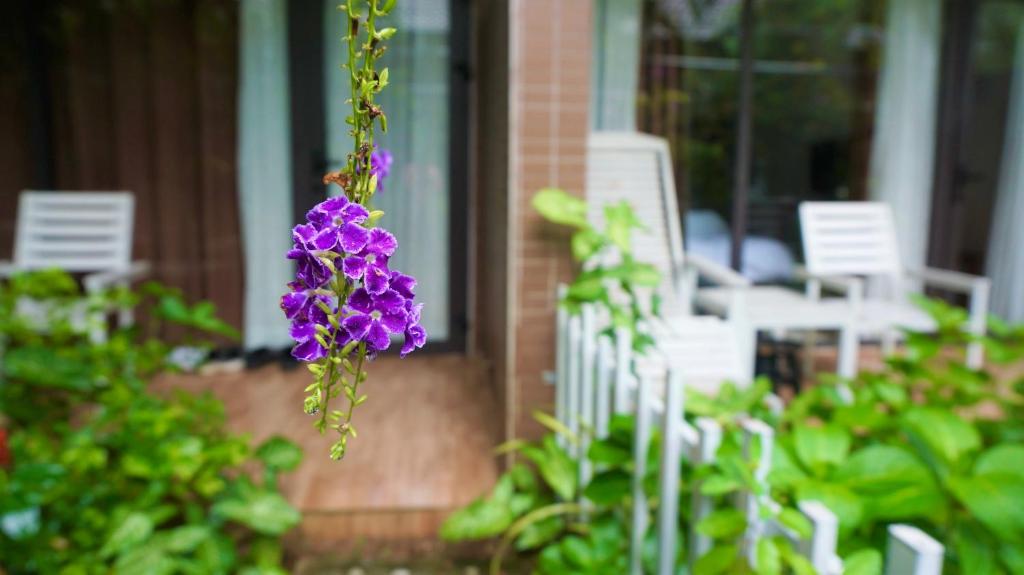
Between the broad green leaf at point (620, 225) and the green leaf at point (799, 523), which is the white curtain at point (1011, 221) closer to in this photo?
the broad green leaf at point (620, 225)

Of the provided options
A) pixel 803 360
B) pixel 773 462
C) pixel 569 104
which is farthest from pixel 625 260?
pixel 803 360

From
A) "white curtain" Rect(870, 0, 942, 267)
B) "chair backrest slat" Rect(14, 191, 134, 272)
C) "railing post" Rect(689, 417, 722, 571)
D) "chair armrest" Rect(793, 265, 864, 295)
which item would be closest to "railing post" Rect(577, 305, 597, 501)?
"railing post" Rect(689, 417, 722, 571)

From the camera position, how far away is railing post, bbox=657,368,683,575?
133 centimetres

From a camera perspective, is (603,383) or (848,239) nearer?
(603,383)

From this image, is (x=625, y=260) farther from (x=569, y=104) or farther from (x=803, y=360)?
(x=803, y=360)

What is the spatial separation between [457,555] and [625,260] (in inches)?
37.1

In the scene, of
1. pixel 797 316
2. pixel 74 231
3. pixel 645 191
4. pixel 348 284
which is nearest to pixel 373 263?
pixel 348 284

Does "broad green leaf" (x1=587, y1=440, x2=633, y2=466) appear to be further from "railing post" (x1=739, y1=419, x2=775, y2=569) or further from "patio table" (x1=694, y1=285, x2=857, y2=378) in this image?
"patio table" (x1=694, y1=285, x2=857, y2=378)

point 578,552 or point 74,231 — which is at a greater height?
point 74,231

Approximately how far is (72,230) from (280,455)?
7.18 ft

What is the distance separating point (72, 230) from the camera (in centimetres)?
335

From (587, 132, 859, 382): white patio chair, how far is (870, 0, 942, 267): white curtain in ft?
4.30

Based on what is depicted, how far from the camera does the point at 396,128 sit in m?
3.59

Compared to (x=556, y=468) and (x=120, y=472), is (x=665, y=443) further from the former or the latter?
(x=120, y=472)
